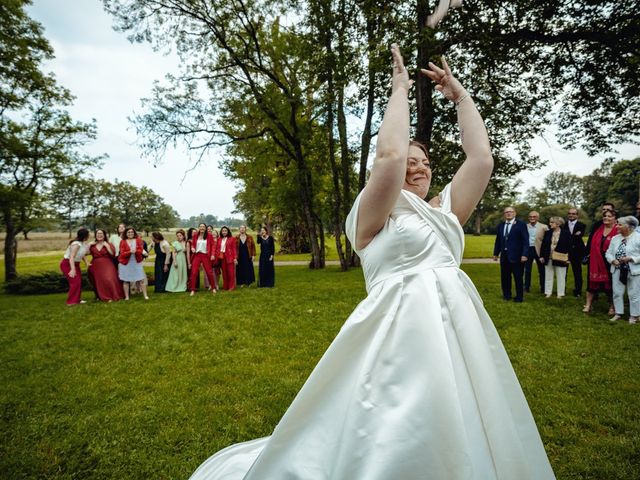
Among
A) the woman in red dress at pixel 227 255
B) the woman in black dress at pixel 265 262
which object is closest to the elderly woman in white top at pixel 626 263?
the woman in black dress at pixel 265 262

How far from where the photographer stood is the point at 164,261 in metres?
13.5

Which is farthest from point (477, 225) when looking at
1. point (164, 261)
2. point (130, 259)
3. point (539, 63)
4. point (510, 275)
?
point (130, 259)

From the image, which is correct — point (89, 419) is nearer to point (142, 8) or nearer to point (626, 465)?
point (626, 465)

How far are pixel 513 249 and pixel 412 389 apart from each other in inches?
375

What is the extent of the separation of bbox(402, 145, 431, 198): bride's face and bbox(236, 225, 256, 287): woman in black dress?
40.8 feet

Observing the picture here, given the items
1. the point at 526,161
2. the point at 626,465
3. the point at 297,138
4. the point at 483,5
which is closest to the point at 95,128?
the point at 297,138

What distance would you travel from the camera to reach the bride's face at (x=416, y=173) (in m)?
1.89

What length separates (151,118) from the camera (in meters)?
16.2

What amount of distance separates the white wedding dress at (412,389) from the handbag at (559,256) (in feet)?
33.1

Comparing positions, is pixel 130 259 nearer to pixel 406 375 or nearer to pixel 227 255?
pixel 227 255

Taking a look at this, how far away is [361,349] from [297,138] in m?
18.4

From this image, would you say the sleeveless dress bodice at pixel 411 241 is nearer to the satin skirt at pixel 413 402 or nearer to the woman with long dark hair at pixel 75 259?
the satin skirt at pixel 413 402

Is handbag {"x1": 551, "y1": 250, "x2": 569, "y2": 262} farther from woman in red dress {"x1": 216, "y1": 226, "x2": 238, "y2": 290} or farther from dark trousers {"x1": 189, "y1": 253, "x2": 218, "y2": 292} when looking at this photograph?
dark trousers {"x1": 189, "y1": 253, "x2": 218, "y2": 292}

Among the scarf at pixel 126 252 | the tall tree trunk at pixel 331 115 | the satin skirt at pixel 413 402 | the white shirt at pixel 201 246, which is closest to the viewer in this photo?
the satin skirt at pixel 413 402
